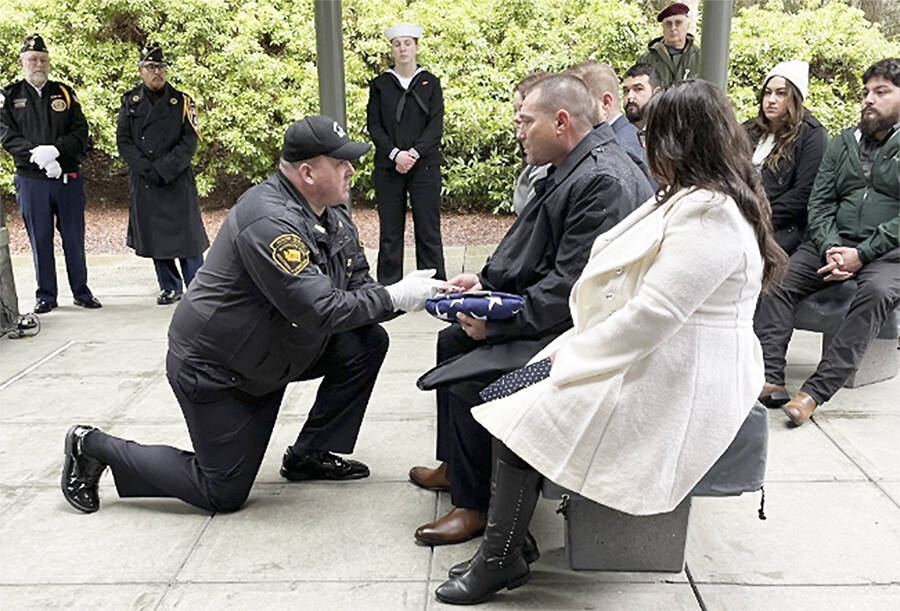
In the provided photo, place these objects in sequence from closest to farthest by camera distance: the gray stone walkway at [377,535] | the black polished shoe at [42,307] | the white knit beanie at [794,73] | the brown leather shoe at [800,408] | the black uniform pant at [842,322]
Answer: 1. the gray stone walkway at [377,535]
2. the brown leather shoe at [800,408]
3. the black uniform pant at [842,322]
4. the white knit beanie at [794,73]
5. the black polished shoe at [42,307]

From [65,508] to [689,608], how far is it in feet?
7.54

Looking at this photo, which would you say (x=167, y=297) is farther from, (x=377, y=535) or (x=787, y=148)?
(x=787, y=148)

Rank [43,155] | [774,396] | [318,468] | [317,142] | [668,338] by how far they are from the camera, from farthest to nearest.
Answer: [43,155] < [774,396] < [318,468] < [317,142] < [668,338]

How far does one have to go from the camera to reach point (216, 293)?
10.5 feet

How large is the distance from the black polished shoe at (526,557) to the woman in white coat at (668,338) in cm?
52

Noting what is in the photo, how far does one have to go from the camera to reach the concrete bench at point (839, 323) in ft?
14.8

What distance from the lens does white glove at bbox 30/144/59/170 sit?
6.27 meters

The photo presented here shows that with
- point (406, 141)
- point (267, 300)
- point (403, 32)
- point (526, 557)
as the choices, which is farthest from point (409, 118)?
point (526, 557)

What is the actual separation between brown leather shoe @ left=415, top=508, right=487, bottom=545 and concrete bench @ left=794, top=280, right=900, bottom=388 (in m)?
2.37

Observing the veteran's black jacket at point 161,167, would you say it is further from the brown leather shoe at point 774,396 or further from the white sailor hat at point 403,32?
the brown leather shoe at point 774,396

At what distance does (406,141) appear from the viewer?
21.9 feet

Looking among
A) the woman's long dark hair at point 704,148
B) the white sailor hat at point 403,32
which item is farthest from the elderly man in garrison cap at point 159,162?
the woman's long dark hair at point 704,148

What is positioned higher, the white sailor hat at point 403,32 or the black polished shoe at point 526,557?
the white sailor hat at point 403,32

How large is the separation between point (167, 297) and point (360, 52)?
512 cm
